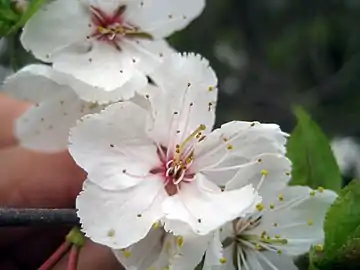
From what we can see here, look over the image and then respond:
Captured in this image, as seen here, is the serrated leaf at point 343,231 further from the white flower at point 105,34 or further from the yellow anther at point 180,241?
the white flower at point 105,34

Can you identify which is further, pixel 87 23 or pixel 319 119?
pixel 319 119

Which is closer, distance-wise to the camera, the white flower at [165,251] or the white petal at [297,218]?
the white flower at [165,251]

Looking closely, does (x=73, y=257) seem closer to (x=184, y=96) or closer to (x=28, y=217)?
(x=28, y=217)

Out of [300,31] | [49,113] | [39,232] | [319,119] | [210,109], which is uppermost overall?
[210,109]

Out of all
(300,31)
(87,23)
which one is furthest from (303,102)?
(87,23)

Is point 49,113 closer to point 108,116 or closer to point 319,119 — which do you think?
point 108,116

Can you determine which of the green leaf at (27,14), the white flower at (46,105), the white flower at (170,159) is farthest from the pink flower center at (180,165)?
the green leaf at (27,14)
